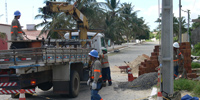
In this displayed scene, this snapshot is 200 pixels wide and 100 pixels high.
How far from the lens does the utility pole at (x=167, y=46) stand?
636 centimetres

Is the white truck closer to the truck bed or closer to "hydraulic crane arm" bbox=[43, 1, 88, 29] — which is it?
the truck bed

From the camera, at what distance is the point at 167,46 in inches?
253

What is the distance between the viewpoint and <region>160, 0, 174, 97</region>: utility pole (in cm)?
636

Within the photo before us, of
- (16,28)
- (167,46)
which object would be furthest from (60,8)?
(167,46)

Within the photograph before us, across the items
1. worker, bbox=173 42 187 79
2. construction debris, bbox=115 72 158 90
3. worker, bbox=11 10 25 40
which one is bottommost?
construction debris, bbox=115 72 158 90

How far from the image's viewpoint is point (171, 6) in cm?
632

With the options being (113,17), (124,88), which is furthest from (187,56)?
(113,17)

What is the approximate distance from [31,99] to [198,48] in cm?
2043

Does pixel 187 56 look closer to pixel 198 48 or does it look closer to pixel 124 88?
pixel 124 88

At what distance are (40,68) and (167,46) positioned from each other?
3.63 metres

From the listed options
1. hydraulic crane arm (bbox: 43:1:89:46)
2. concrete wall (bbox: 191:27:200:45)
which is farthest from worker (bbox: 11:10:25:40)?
concrete wall (bbox: 191:27:200:45)

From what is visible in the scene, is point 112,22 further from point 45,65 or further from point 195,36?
point 45,65

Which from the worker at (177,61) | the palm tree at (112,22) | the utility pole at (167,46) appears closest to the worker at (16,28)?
the utility pole at (167,46)

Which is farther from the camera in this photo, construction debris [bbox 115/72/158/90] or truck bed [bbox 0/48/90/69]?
construction debris [bbox 115/72/158/90]
